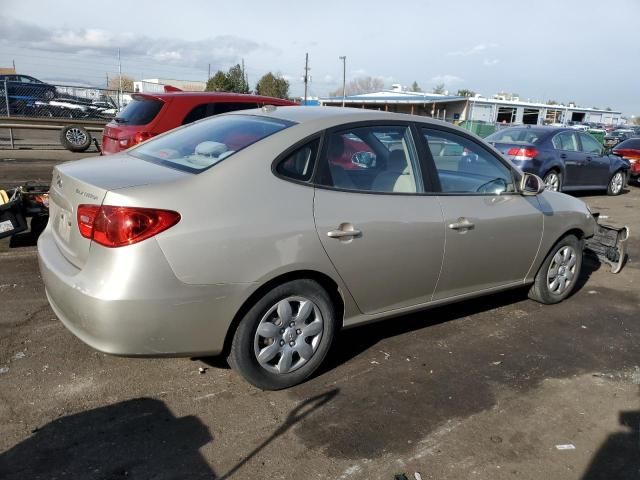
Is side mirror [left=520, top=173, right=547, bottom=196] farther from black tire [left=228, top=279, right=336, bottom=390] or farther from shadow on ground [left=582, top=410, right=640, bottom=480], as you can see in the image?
black tire [left=228, top=279, right=336, bottom=390]

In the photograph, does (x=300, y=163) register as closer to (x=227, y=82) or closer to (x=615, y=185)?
(x=615, y=185)

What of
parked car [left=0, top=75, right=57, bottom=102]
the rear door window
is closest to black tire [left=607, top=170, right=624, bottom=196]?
the rear door window

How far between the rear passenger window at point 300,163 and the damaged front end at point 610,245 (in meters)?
4.24

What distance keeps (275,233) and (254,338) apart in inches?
24.9

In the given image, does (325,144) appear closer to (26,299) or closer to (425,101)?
(26,299)

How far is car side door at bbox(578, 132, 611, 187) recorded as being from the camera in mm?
12250

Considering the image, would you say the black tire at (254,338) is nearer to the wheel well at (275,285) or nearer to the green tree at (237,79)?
the wheel well at (275,285)

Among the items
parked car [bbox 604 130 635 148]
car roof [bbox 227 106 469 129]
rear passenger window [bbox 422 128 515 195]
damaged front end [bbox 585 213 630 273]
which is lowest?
parked car [bbox 604 130 635 148]

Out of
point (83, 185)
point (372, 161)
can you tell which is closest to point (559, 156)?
point (372, 161)

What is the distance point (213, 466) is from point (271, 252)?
112 cm

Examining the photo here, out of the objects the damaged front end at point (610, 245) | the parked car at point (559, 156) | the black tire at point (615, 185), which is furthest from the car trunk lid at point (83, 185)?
the black tire at point (615, 185)

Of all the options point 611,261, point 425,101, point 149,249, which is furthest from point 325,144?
point 425,101

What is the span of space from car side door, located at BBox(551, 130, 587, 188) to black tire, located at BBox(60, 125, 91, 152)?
1165 centimetres

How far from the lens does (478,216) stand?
4.12 meters
